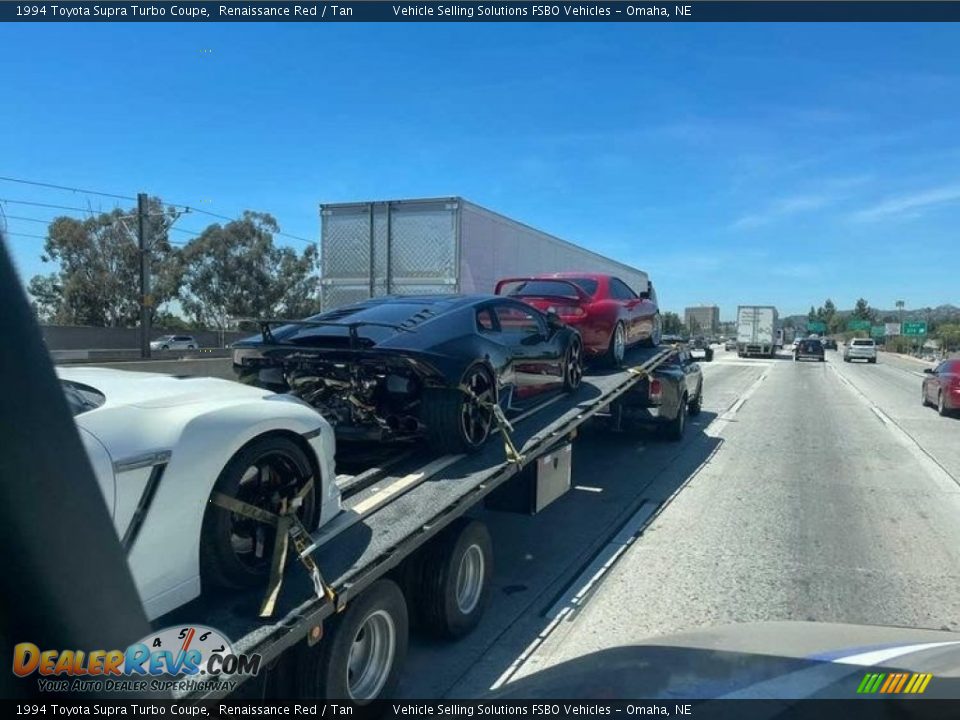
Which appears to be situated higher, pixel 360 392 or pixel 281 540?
pixel 360 392

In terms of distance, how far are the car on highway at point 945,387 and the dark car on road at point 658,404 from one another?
28.2 ft

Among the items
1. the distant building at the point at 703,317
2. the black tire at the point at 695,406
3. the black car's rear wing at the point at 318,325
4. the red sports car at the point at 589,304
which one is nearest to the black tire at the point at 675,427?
the red sports car at the point at 589,304

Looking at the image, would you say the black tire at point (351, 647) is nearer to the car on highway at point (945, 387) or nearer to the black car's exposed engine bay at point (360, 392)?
the black car's exposed engine bay at point (360, 392)

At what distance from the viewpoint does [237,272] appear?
48969 millimetres

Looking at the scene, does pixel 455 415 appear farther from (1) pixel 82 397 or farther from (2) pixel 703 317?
(2) pixel 703 317

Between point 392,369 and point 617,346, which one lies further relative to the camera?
point 617,346

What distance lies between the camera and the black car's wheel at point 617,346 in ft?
29.7

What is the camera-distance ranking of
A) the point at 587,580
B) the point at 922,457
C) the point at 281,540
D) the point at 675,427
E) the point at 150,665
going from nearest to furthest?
1. the point at 150,665
2. the point at 281,540
3. the point at 587,580
4. the point at 922,457
5. the point at 675,427

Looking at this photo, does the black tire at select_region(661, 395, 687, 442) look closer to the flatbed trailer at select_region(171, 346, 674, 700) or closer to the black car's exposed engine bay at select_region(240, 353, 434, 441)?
the flatbed trailer at select_region(171, 346, 674, 700)

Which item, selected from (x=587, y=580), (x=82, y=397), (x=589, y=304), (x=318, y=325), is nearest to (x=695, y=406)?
(x=589, y=304)

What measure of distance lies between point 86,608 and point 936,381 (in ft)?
65.1

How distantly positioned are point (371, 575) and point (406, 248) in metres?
8.04

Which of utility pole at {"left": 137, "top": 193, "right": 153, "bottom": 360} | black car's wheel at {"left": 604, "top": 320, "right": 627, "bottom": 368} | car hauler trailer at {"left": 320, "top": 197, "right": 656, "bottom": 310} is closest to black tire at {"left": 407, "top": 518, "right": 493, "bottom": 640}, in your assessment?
black car's wheel at {"left": 604, "top": 320, "right": 627, "bottom": 368}

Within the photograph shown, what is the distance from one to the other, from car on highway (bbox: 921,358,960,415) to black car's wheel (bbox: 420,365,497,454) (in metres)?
15.1
